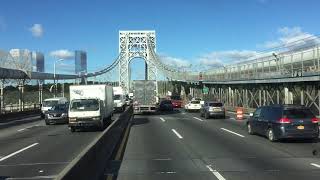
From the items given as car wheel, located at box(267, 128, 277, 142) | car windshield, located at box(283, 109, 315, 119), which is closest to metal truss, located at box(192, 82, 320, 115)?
car windshield, located at box(283, 109, 315, 119)

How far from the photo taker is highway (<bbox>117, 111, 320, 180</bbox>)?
13016mm

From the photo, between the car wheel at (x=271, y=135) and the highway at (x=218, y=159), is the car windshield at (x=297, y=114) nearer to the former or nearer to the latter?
the car wheel at (x=271, y=135)

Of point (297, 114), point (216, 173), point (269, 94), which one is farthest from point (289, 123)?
point (269, 94)

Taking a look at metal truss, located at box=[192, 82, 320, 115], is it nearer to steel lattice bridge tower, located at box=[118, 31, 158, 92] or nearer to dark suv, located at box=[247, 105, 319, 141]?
dark suv, located at box=[247, 105, 319, 141]

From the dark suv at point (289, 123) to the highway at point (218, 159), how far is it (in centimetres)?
40

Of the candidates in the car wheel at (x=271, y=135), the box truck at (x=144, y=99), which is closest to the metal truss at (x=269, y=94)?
the box truck at (x=144, y=99)

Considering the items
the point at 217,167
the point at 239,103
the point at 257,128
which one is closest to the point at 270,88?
the point at 239,103

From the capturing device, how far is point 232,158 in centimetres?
1655

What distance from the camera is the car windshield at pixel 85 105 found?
102 feet

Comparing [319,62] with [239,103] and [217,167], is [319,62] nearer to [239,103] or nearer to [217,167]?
[217,167]

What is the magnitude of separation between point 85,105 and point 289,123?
13.2 metres

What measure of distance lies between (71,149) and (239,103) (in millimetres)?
58457

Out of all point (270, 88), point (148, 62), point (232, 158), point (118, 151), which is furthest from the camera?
point (148, 62)

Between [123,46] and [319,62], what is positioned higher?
[123,46]
